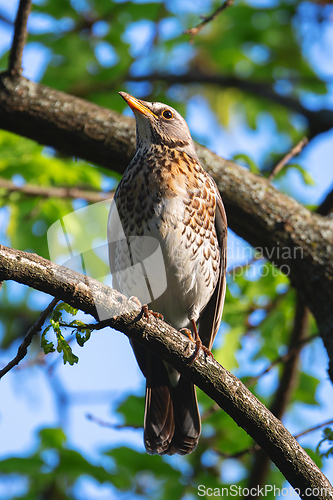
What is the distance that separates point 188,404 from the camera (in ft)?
11.0

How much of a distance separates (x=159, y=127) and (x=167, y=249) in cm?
107

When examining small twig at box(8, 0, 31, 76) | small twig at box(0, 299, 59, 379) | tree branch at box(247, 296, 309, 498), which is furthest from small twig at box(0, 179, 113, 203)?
small twig at box(0, 299, 59, 379)

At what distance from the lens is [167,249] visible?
121 inches

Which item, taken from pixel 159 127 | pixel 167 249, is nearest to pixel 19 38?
pixel 159 127

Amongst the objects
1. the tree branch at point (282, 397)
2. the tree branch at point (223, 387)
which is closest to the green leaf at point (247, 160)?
the tree branch at point (282, 397)

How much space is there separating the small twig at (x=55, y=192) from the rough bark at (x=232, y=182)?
543 mm

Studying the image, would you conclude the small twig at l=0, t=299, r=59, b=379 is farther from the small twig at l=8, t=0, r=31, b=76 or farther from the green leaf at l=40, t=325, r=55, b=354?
the small twig at l=8, t=0, r=31, b=76

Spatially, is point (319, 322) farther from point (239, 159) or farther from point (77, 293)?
point (77, 293)

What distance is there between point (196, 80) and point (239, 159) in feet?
7.26

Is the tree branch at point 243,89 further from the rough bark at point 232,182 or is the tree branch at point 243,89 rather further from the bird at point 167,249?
the bird at point 167,249

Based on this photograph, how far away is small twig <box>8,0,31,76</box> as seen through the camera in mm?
3111

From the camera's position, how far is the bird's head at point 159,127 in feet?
11.7

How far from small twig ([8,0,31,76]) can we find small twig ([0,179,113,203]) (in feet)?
2.99

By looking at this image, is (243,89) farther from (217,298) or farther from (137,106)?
(217,298)
